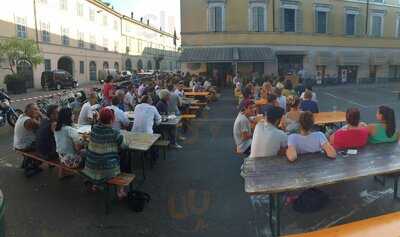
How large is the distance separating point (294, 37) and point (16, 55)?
2166 cm

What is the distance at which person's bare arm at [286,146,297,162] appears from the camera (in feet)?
14.6

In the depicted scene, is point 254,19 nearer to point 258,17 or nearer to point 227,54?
point 258,17

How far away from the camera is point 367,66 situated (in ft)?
109

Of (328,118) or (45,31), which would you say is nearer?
(328,118)

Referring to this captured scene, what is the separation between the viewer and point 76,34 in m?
39.6

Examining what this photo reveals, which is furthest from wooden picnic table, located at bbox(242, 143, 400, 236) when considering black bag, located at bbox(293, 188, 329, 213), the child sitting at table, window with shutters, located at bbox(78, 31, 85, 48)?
window with shutters, located at bbox(78, 31, 85, 48)

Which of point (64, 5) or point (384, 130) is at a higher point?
point (64, 5)

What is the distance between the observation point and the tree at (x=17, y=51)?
25656mm

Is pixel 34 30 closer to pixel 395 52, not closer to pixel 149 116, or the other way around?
pixel 149 116

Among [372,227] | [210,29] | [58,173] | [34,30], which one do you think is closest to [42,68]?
[34,30]

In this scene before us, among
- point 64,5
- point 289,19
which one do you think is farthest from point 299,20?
point 64,5

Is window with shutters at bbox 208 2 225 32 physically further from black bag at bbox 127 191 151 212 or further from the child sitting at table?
black bag at bbox 127 191 151 212

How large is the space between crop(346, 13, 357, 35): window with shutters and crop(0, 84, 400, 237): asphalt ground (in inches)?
1122

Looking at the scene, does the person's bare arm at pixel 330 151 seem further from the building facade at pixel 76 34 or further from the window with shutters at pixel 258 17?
the building facade at pixel 76 34
